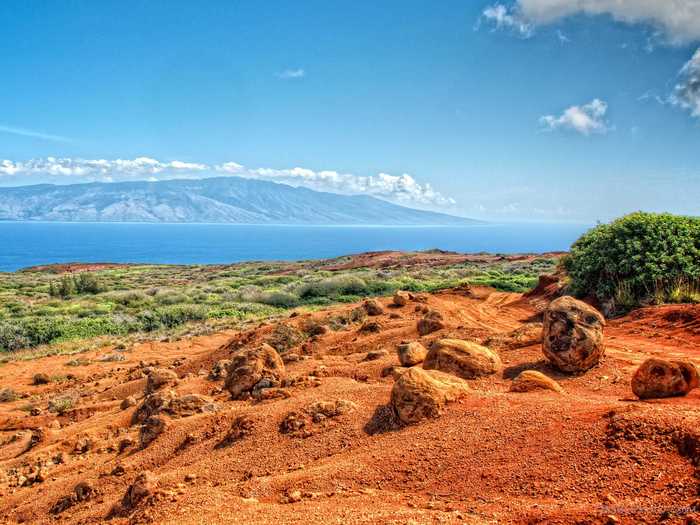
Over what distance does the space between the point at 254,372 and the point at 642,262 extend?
1074 centimetres

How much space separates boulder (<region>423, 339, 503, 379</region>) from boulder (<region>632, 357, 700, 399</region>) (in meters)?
2.07

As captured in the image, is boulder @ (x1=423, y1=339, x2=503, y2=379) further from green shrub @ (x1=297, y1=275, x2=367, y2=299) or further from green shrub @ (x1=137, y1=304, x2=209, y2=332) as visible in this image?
green shrub @ (x1=297, y1=275, x2=367, y2=299)

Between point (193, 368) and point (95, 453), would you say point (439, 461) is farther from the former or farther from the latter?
point (193, 368)

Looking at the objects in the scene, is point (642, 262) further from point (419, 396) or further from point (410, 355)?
point (419, 396)

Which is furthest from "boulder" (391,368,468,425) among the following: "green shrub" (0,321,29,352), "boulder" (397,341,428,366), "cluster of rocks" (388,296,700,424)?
"green shrub" (0,321,29,352)

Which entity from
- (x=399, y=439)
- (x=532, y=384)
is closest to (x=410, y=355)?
(x=532, y=384)

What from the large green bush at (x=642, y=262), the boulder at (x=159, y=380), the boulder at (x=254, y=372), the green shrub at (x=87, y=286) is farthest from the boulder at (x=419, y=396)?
the green shrub at (x=87, y=286)

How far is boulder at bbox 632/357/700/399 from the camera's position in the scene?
198 inches

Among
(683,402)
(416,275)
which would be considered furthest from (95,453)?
(416,275)

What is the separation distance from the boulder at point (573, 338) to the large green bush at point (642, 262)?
647 centimetres

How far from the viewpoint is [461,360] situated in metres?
6.85

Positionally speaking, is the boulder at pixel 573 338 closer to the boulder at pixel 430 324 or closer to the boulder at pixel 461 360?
the boulder at pixel 461 360

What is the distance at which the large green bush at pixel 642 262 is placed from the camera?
12141 mm

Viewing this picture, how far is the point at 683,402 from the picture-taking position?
480 centimetres
